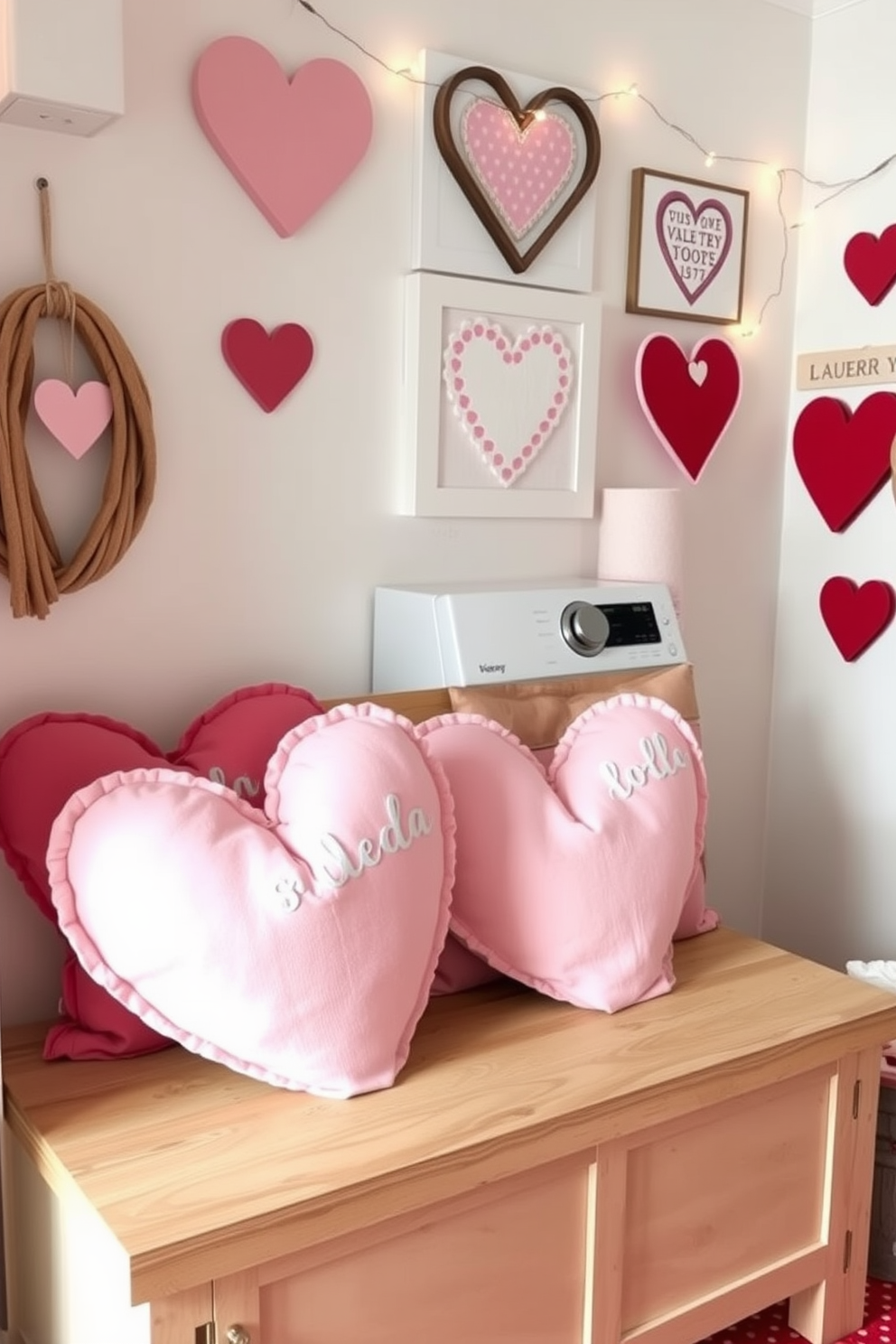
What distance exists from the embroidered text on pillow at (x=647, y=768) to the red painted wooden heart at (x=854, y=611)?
69cm

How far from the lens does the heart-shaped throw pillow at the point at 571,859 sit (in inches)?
60.5

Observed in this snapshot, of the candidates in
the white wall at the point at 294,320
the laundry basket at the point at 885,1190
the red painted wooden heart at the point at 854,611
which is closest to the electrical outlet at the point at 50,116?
the white wall at the point at 294,320

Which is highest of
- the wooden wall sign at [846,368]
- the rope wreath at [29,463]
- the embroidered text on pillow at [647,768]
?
the wooden wall sign at [846,368]

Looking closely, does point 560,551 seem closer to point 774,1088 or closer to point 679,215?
point 679,215

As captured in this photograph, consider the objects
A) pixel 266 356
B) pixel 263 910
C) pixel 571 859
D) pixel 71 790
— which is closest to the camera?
pixel 263 910

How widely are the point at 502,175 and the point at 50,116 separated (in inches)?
27.7

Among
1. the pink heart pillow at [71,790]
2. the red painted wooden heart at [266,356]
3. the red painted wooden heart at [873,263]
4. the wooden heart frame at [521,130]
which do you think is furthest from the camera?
the red painted wooden heart at [873,263]

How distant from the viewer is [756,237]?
2221 millimetres

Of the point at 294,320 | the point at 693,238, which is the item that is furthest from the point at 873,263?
the point at 294,320

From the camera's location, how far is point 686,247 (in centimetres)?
211

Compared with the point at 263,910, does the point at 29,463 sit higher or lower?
higher

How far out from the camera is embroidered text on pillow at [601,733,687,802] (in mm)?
1608

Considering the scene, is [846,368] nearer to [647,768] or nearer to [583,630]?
[583,630]

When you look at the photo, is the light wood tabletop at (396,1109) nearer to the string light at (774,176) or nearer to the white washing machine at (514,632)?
the white washing machine at (514,632)
